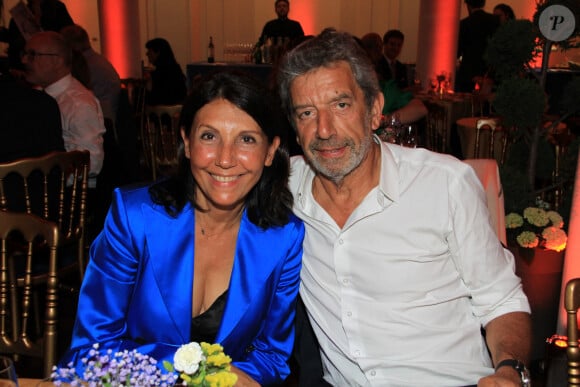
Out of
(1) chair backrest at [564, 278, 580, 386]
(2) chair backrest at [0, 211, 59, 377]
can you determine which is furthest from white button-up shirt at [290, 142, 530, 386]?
(2) chair backrest at [0, 211, 59, 377]

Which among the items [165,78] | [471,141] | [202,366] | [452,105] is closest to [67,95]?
[471,141]

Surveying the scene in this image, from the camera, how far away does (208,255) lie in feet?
6.41

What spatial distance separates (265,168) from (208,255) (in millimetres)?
325

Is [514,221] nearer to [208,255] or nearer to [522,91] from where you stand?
[522,91]

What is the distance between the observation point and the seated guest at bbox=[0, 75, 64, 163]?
11.1 feet

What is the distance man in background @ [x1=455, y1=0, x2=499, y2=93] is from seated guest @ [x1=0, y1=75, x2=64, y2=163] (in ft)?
21.7

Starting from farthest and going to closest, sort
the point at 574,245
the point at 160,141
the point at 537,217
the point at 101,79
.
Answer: the point at 101,79
the point at 160,141
the point at 537,217
the point at 574,245

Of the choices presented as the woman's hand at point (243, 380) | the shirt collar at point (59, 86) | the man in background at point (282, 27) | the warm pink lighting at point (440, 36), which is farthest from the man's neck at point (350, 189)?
the man in background at point (282, 27)

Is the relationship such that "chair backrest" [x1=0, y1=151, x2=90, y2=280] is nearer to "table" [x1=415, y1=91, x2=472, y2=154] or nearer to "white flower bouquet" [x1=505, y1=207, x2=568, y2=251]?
"white flower bouquet" [x1=505, y1=207, x2=568, y2=251]

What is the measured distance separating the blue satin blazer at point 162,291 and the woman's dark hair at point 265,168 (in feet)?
0.15

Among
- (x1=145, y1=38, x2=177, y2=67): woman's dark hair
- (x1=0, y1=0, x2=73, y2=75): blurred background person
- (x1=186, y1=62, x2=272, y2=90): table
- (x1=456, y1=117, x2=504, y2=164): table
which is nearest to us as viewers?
(x1=456, y1=117, x2=504, y2=164): table

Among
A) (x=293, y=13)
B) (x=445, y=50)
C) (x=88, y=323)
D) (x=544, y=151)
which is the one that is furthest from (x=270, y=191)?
(x=293, y=13)

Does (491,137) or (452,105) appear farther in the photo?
(452,105)

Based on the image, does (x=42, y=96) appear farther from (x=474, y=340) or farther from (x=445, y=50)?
(x=445, y=50)
